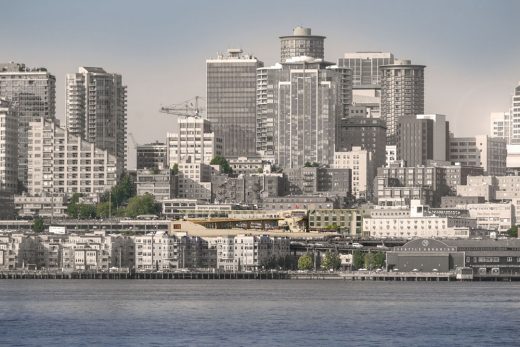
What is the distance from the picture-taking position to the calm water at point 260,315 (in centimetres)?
9950

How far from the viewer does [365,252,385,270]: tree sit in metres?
183

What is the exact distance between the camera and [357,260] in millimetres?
190250

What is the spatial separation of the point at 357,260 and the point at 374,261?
5.88 metres

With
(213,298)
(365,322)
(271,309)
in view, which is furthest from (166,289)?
(365,322)

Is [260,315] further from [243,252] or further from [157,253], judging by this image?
[157,253]

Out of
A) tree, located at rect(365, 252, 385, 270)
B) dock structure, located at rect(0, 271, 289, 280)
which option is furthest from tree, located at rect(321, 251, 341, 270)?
dock structure, located at rect(0, 271, 289, 280)

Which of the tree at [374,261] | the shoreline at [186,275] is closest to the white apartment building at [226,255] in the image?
the shoreline at [186,275]

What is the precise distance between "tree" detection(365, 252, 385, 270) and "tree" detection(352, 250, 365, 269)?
1.34 metres

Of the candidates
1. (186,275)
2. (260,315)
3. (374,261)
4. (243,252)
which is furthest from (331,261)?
(260,315)

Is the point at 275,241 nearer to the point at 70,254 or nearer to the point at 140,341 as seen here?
the point at 70,254

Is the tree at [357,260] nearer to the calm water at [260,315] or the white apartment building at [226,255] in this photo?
the white apartment building at [226,255]

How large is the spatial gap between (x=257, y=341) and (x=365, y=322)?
1376 cm

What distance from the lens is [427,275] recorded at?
6850 inches

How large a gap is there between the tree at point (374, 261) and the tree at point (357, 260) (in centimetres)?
134
